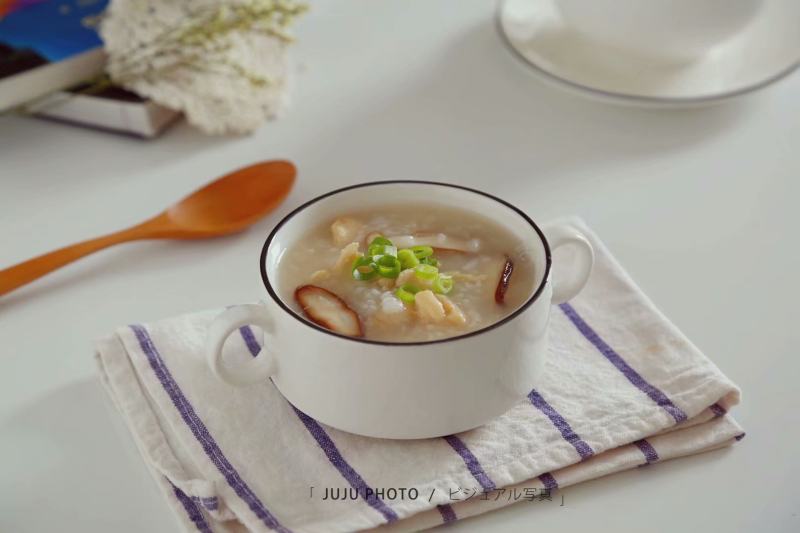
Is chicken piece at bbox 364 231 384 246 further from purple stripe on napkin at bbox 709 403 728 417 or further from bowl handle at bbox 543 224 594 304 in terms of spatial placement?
purple stripe on napkin at bbox 709 403 728 417

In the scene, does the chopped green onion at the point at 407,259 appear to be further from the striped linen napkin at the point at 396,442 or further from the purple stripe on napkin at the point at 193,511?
the purple stripe on napkin at the point at 193,511

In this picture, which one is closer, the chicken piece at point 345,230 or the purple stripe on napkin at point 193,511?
the purple stripe on napkin at point 193,511

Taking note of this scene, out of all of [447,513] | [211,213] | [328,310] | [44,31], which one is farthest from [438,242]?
[44,31]

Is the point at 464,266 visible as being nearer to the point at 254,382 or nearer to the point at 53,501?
the point at 254,382

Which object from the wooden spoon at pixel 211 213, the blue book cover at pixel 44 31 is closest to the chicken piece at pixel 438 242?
the wooden spoon at pixel 211 213

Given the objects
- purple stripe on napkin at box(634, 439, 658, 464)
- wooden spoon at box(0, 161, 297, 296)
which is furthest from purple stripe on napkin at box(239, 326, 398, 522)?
wooden spoon at box(0, 161, 297, 296)
